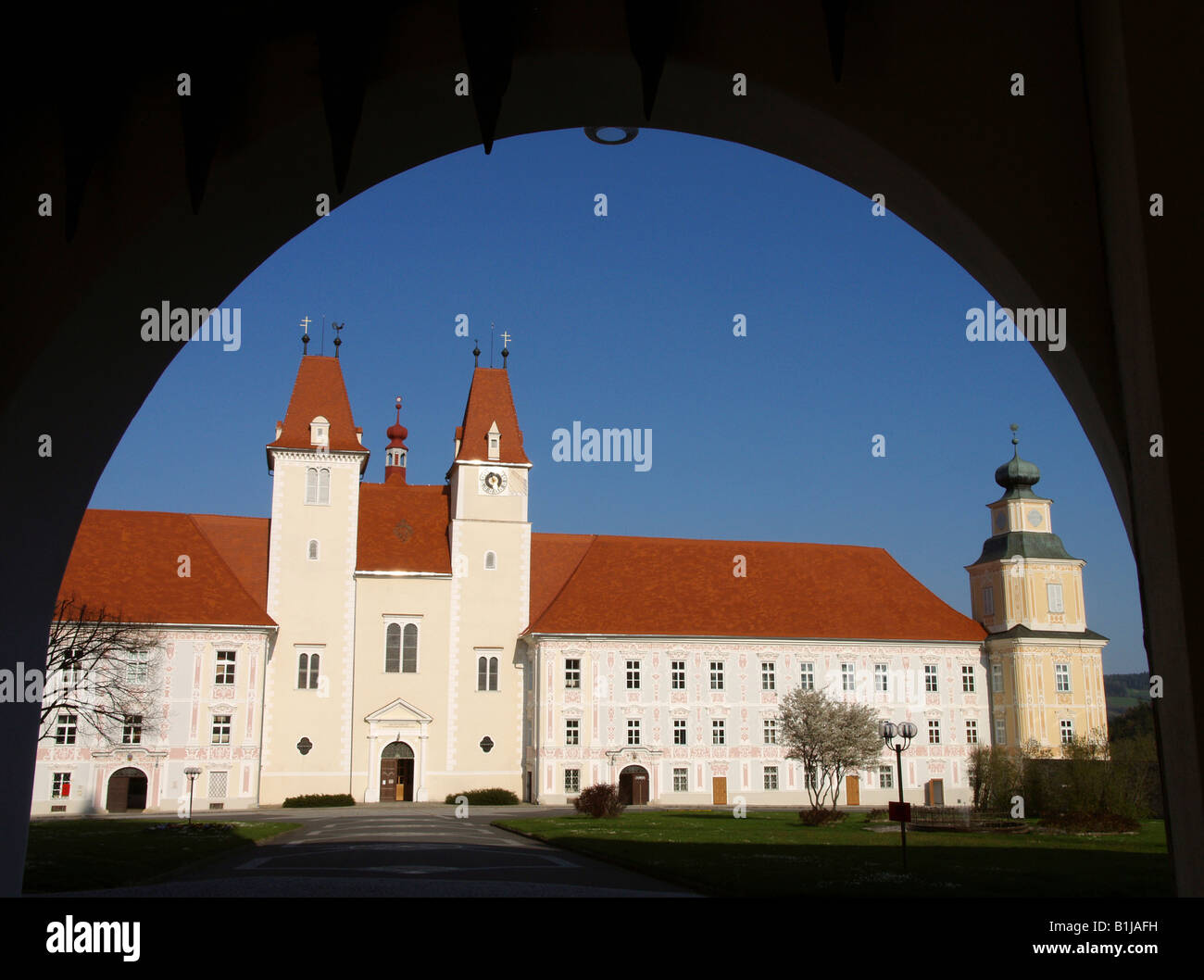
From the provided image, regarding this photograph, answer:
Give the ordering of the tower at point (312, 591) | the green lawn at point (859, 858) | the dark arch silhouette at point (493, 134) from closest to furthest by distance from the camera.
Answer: the dark arch silhouette at point (493, 134)
the green lawn at point (859, 858)
the tower at point (312, 591)

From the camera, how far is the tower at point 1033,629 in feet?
169

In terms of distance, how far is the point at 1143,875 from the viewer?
1823 cm

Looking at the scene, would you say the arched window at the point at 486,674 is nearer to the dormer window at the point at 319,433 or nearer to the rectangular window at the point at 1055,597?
the dormer window at the point at 319,433

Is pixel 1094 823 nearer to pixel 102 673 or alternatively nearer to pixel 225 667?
pixel 225 667

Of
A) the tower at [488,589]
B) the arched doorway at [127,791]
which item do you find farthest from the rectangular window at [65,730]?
the tower at [488,589]

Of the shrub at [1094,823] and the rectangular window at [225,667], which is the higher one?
the rectangular window at [225,667]

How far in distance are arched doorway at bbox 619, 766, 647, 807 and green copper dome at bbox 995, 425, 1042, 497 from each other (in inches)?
976

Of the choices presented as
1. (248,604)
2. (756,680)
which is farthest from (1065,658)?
(248,604)

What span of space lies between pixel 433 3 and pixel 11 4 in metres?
2.11

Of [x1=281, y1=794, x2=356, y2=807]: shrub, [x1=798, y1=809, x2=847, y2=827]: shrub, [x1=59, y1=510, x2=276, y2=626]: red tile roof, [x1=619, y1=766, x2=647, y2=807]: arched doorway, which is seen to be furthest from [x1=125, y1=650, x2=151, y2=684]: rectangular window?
[x1=798, y1=809, x2=847, y2=827]: shrub

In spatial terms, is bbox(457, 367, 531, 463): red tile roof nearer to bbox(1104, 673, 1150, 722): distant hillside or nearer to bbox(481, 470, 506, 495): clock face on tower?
bbox(481, 470, 506, 495): clock face on tower

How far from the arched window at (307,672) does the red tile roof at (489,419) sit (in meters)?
10.9

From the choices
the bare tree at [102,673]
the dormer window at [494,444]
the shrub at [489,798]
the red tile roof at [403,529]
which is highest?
the dormer window at [494,444]

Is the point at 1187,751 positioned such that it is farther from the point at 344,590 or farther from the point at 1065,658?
the point at 1065,658
